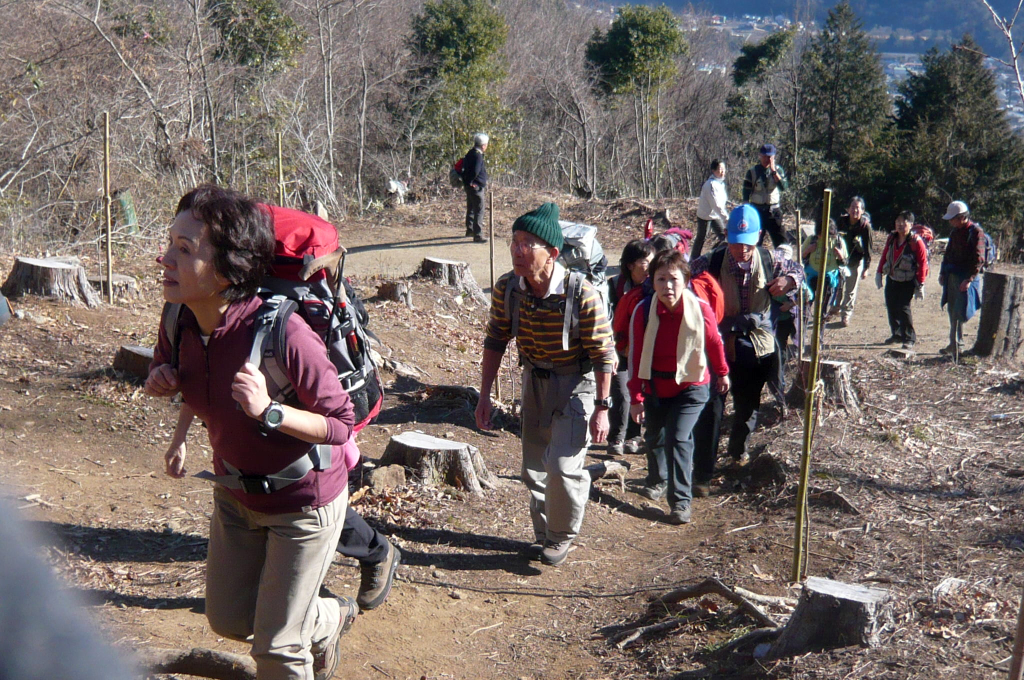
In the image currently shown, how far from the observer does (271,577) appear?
2.77m

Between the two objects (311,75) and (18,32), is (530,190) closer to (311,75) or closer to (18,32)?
(311,75)

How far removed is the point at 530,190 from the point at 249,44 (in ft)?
20.9

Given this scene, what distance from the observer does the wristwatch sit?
7.93ft

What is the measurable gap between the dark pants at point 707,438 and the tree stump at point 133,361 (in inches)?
148

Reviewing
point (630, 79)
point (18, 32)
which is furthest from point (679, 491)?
point (630, 79)

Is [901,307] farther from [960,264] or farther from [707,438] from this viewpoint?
[707,438]

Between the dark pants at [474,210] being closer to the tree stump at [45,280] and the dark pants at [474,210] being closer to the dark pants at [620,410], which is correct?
the tree stump at [45,280]

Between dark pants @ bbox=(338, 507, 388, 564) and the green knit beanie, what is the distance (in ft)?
4.89

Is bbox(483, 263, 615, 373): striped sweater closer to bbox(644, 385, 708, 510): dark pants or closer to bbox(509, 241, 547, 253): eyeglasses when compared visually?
bbox(509, 241, 547, 253): eyeglasses

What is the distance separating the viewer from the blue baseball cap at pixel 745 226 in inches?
225

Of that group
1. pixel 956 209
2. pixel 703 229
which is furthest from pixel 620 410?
pixel 703 229

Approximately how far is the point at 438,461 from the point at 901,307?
6.48 meters

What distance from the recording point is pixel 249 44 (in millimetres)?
17891

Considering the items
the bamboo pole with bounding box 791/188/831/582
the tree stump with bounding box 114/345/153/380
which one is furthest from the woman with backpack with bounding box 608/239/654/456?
the tree stump with bounding box 114/345/153/380
